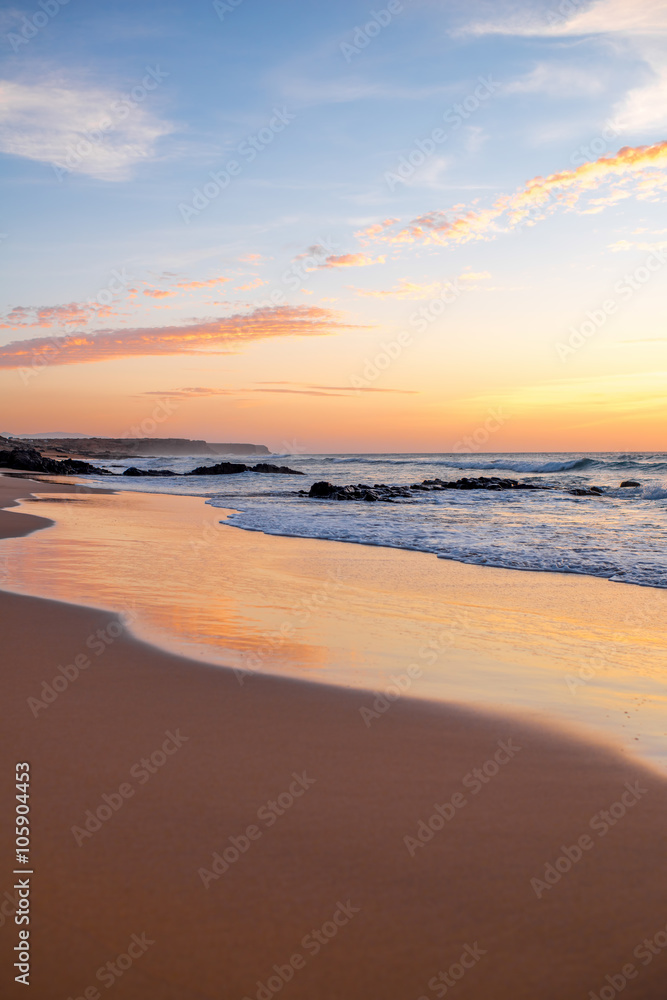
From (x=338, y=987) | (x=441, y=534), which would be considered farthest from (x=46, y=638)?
(x=441, y=534)

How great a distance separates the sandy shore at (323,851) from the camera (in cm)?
219

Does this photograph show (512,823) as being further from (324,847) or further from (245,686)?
(245,686)
